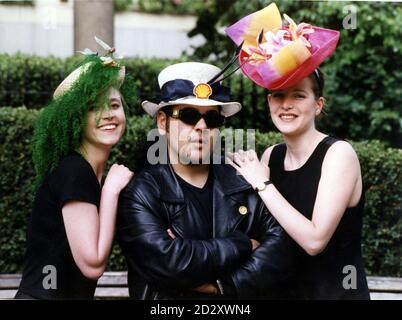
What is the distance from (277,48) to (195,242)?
106cm

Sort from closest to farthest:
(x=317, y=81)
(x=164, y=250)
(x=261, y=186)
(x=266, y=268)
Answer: (x=164, y=250) < (x=266, y=268) < (x=261, y=186) < (x=317, y=81)

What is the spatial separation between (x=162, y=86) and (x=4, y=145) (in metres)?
2.80

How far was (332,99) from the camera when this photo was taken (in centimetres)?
788

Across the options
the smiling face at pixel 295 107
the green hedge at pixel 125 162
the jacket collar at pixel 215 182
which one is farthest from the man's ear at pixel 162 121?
the green hedge at pixel 125 162

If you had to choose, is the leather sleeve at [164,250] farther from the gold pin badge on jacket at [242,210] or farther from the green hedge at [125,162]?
the green hedge at [125,162]

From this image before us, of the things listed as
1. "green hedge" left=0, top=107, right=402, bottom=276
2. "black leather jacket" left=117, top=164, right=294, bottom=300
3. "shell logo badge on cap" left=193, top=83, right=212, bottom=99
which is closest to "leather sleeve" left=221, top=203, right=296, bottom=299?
"black leather jacket" left=117, top=164, right=294, bottom=300

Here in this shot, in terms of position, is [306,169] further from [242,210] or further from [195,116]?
[195,116]

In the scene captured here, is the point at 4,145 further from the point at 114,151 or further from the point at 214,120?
the point at 214,120

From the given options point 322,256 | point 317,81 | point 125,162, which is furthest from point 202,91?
point 125,162

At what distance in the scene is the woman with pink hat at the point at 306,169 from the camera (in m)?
3.42

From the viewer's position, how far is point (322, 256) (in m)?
3.57

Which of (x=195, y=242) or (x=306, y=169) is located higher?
(x=306, y=169)

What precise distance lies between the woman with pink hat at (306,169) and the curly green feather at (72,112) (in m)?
0.74
